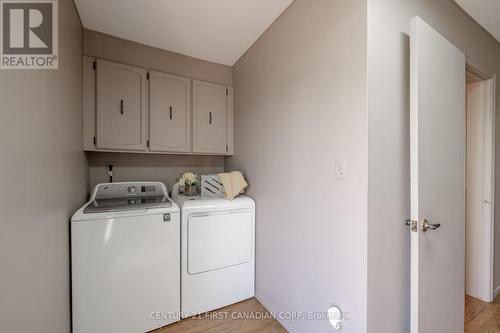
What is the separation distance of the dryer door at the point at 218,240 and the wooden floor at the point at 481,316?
1819 millimetres

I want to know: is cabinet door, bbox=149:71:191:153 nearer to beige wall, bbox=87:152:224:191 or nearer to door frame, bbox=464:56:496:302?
beige wall, bbox=87:152:224:191

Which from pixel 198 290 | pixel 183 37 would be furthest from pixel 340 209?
pixel 183 37

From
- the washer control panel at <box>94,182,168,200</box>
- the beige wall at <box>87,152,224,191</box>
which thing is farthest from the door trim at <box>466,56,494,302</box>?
the washer control panel at <box>94,182,168,200</box>

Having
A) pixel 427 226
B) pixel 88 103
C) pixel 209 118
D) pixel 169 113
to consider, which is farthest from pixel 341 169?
pixel 88 103

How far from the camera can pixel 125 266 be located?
1523 mm

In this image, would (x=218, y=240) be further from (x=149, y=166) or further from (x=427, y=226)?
(x=427, y=226)

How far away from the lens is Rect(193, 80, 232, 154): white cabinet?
2289mm

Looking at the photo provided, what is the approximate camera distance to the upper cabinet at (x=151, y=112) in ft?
6.00

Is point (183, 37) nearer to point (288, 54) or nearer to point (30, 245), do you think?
point (288, 54)

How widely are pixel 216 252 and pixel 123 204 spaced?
86 cm

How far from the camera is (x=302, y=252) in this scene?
148 cm

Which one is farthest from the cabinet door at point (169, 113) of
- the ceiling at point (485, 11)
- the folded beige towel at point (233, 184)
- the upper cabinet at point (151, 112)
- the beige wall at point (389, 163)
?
the ceiling at point (485, 11)

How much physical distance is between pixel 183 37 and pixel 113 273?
80.5 inches

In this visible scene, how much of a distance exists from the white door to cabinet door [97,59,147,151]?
210 cm
